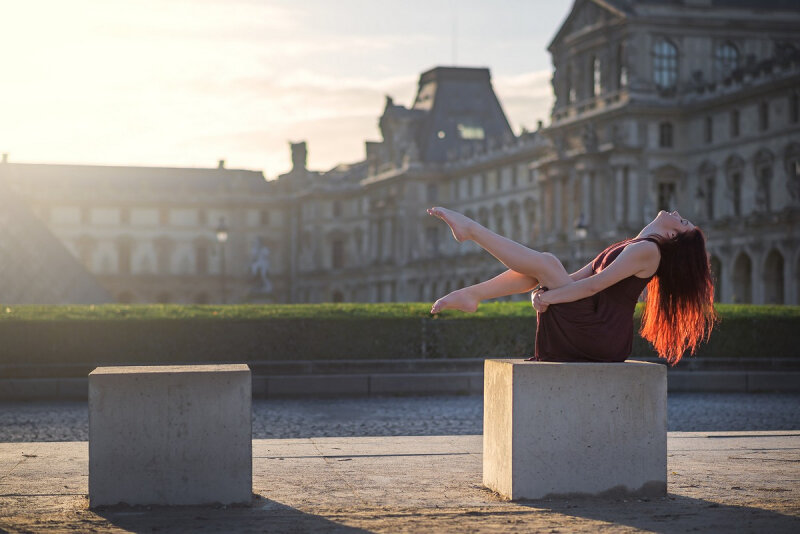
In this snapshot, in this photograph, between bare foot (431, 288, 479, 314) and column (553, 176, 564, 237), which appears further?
column (553, 176, 564, 237)

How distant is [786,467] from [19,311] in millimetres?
13268

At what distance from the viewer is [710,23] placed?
195 ft

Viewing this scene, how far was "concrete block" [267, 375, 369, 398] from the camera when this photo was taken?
1769 cm

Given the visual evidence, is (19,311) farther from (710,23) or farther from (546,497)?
(710,23)

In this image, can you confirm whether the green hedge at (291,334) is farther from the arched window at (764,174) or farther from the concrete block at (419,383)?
the arched window at (764,174)

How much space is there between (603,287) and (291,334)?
12135 mm

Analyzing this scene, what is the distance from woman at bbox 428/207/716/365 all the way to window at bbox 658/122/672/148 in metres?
52.4

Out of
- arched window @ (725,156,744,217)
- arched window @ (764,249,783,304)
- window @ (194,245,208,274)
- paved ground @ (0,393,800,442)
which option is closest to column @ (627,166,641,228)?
arched window @ (725,156,744,217)

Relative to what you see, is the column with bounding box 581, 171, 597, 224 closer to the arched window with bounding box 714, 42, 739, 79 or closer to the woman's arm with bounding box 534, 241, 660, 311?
the arched window with bounding box 714, 42, 739, 79

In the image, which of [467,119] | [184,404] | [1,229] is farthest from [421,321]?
[467,119]

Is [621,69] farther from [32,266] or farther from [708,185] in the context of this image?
[32,266]

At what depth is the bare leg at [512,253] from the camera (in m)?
7.21

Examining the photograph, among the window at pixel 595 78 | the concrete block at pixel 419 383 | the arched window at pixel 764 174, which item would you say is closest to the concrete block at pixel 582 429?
the concrete block at pixel 419 383

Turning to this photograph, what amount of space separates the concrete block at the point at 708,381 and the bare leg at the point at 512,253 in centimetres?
1166
